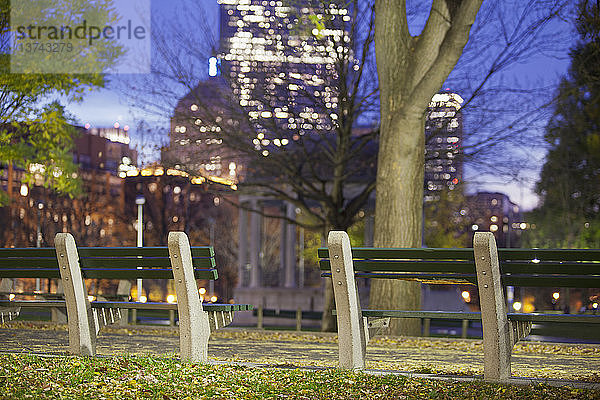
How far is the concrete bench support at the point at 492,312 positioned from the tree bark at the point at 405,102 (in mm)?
5477

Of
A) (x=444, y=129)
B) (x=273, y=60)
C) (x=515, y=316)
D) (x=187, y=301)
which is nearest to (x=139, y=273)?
(x=187, y=301)

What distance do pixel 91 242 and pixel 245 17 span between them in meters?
30.1

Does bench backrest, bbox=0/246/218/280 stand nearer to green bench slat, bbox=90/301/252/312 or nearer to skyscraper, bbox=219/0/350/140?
green bench slat, bbox=90/301/252/312

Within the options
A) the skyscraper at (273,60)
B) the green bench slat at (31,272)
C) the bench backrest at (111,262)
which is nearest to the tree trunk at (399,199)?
the bench backrest at (111,262)

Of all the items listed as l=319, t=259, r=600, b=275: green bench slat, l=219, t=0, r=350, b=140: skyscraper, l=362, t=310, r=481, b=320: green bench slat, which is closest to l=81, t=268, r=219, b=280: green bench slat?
l=319, t=259, r=600, b=275: green bench slat

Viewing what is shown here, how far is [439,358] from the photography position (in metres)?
8.20

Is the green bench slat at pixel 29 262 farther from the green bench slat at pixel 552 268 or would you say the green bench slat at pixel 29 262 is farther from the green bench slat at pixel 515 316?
the green bench slat at pixel 552 268

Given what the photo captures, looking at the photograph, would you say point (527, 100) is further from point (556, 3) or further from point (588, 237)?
point (588, 237)

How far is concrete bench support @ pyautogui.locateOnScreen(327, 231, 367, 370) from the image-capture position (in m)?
6.33

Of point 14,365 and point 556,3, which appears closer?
point 14,365

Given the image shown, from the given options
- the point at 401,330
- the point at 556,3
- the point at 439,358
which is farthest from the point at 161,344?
the point at 556,3

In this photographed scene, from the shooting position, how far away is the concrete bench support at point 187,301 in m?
6.62

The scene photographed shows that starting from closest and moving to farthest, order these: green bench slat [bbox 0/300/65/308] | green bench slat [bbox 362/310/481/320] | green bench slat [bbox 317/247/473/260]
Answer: green bench slat [bbox 317/247/473/260] → green bench slat [bbox 362/310/481/320] → green bench slat [bbox 0/300/65/308]

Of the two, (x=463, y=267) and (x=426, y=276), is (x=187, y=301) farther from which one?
(x=463, y=267)
